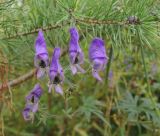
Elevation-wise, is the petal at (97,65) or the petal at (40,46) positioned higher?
the petal at (40,46)

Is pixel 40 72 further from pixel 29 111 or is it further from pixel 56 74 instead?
pixel 29 111

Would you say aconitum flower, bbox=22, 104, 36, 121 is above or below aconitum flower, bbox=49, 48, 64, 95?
below

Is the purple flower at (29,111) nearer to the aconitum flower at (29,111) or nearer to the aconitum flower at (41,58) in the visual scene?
the aconitum flower at (29,111)

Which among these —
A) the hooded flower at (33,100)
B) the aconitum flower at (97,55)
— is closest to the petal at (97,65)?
the aconitum flower at (97,55)

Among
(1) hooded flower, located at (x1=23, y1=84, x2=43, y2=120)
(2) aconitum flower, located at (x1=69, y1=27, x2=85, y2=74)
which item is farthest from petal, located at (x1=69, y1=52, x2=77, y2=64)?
(1) hooded flower, located at (x1=23, y1=84, x2=43, y2=120)

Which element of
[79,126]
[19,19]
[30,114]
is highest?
[19,19]

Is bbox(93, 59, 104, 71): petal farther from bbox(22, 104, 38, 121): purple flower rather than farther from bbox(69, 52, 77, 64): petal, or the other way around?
bbox(22, 104, 38, 121): purple flower

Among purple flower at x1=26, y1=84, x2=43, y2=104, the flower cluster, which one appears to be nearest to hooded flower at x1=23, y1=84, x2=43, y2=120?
purple flower at x1=26, y1=84, x2=43, y2=104

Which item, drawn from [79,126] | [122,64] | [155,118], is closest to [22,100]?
[79,126]

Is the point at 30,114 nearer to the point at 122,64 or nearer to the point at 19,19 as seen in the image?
the point at 19,19

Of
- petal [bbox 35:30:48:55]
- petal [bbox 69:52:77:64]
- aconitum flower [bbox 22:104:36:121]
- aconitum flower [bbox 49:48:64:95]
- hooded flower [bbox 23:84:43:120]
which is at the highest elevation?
petal [bbox 35:30:48:55]

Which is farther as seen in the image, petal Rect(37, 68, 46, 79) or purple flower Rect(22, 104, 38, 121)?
purple flower Rect(22, 104, 38, 121)
